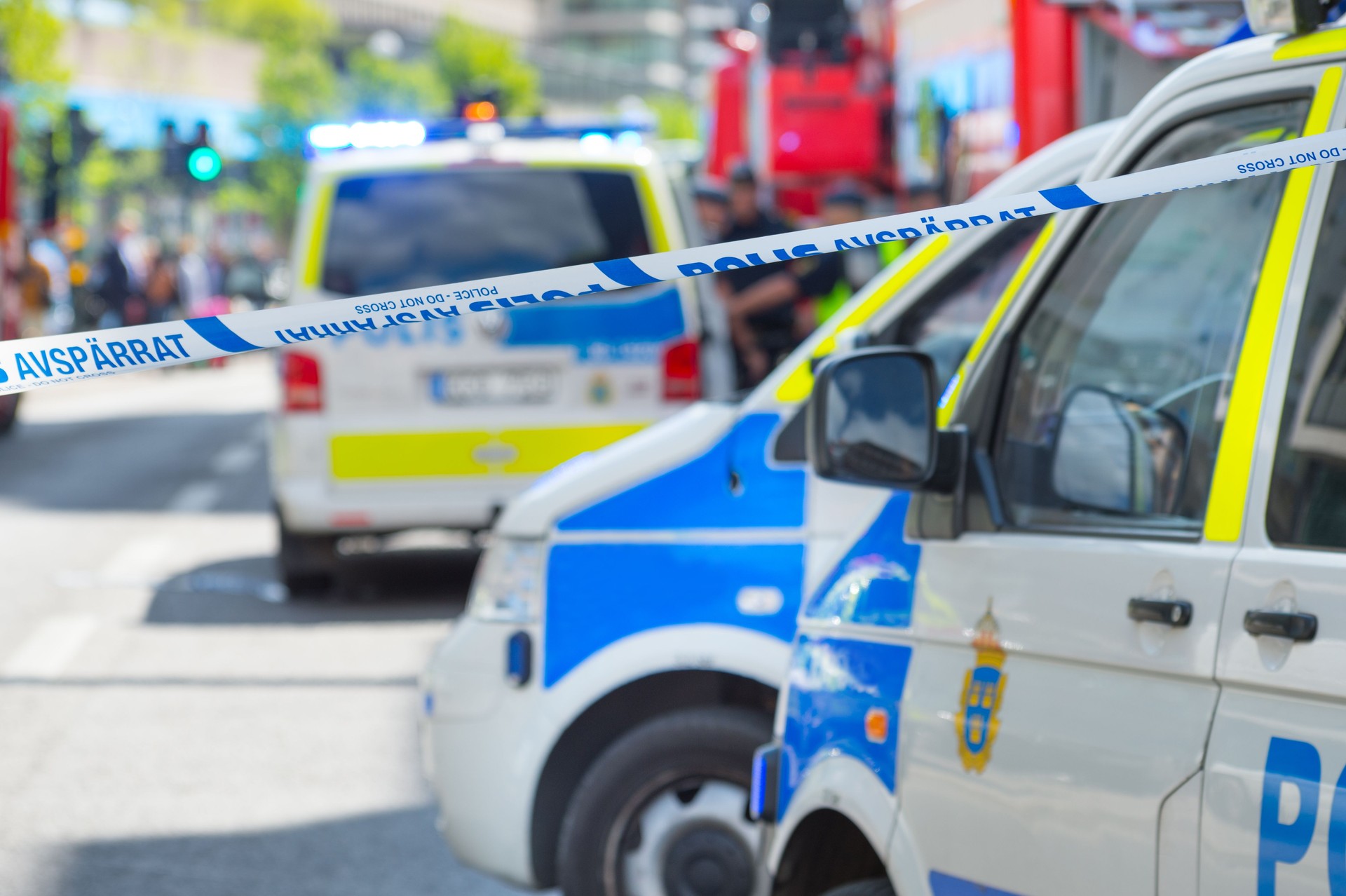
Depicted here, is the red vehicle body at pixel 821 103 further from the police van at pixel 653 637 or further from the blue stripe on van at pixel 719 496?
the blue stripe on van at pixel 719 496

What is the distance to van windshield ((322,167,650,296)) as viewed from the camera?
350 inches

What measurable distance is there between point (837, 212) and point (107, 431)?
33.2 ft

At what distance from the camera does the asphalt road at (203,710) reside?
17.5 feet

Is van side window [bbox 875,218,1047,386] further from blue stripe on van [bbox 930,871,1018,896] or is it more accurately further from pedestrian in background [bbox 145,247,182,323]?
pedestrian in background [bbox 145,247,182,323]

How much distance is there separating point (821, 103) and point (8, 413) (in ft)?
24.7

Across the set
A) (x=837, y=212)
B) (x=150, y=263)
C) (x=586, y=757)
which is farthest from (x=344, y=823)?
(x=150, y=263)

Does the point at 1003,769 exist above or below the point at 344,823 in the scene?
above

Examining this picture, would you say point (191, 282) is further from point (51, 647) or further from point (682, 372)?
point (682, 372)

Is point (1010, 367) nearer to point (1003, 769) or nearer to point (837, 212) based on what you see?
point (1003, 769)

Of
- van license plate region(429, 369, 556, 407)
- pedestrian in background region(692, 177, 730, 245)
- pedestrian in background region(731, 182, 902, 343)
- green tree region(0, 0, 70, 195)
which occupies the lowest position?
van license plate region(429, 369, 556, 407)

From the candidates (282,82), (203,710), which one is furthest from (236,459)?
(282,82)

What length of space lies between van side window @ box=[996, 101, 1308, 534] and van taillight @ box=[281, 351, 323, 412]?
5999 mm

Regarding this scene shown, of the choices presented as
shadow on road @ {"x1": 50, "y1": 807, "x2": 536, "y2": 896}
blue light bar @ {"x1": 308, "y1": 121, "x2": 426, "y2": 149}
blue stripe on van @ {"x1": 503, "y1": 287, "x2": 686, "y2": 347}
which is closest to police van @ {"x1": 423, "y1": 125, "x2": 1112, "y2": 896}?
shadow on road @ {"x1": 50, "y1": 807, "x2": 536, "y2": 896}

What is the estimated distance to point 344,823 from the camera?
18.7 feet
